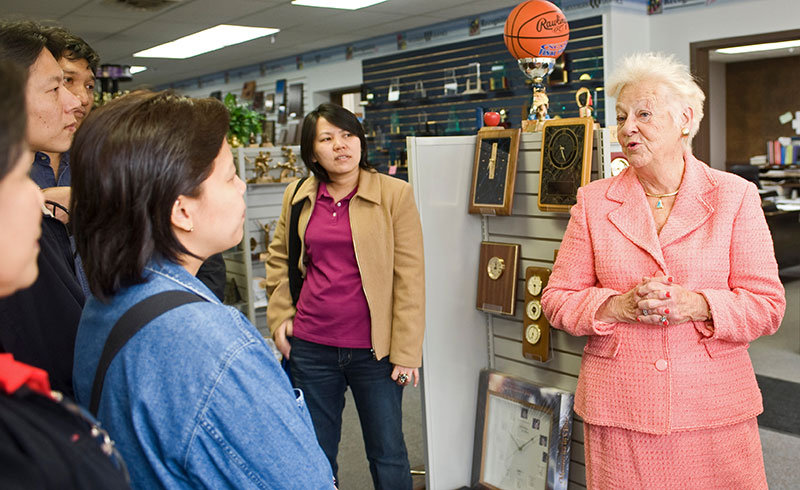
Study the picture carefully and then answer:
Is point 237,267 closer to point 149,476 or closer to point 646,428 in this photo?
point 646,428

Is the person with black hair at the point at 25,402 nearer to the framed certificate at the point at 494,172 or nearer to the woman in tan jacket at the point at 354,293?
the woman in tan jacket at the point at 354,293

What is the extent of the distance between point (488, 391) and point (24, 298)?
7.14ft

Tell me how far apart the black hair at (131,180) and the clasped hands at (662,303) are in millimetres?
1244

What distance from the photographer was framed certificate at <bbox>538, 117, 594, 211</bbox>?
255 centimetres

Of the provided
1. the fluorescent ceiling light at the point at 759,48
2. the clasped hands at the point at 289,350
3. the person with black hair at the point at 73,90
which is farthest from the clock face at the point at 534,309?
the fluorescent ceiling light at the point at 759,48

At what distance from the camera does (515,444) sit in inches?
119

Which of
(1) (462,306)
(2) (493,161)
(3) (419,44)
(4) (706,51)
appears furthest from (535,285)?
(3) (419,44)

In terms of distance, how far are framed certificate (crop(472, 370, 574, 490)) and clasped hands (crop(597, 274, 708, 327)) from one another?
2.98 feet

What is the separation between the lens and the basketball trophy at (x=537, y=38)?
272cm

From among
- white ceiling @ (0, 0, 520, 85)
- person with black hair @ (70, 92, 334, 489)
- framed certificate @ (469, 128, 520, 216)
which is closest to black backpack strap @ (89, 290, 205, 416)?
person with black hair @ (70, 92, 334, 489)

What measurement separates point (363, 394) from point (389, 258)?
1.73ft

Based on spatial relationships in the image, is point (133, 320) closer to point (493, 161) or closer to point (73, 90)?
point (73, 90)

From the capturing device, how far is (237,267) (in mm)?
5848

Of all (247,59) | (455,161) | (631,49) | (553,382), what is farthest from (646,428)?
(247,59)
